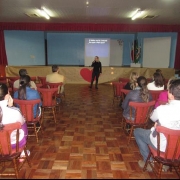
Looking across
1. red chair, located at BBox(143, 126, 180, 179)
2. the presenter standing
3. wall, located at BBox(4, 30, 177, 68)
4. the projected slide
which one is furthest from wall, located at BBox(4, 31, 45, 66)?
red chair, located at BBox(143, 126, 180, 179)

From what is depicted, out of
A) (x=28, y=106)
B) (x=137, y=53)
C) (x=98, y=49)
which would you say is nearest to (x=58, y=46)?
(x=98, y=49)

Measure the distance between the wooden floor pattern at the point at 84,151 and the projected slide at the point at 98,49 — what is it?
668cm

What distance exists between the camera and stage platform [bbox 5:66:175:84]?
26.9 ft

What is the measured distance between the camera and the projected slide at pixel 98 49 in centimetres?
1059

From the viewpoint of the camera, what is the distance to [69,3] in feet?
14.9

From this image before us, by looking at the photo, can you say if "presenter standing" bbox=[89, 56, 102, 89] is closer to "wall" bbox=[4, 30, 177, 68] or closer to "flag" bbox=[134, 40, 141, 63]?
"flag" bbox=[134, 40, 141, 63]

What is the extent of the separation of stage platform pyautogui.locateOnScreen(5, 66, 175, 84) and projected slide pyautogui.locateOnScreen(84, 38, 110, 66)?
7.71ft

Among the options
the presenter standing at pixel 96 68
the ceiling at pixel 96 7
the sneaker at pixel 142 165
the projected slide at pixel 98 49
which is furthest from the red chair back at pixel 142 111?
the projected slide at pixel 98 49

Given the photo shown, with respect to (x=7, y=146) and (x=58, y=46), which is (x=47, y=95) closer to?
(x=7, y=146)

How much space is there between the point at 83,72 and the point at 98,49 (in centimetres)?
274

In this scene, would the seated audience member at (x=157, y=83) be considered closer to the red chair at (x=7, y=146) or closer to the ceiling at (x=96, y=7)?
the ceiling at (x=96, y=7)

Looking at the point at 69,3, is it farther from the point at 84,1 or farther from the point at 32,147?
the point at 32,147

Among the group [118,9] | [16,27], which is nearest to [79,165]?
[118,9]

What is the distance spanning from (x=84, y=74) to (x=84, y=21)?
8.07ft
